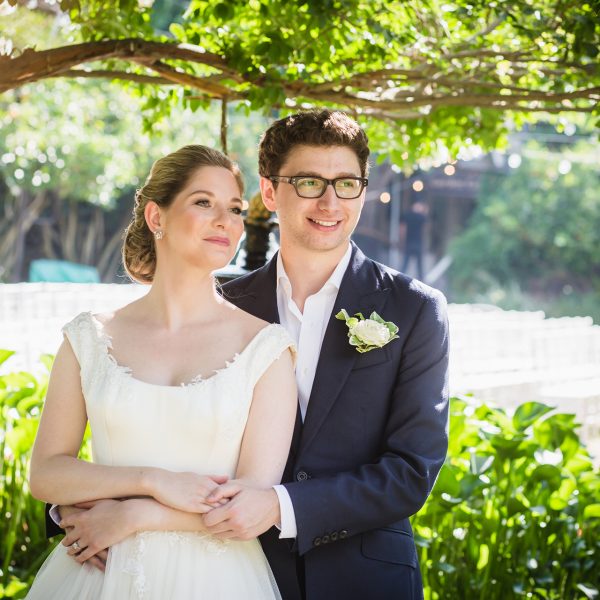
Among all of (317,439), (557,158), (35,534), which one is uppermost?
(557,158)

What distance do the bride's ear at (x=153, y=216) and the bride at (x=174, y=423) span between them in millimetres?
57

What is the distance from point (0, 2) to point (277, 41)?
1080 millimetres

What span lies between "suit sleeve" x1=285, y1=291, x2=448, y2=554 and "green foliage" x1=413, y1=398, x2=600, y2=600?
1.43 m

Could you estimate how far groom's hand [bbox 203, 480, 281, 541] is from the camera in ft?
7.14

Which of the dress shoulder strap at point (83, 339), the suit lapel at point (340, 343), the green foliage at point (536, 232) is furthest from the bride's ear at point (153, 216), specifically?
the green foliage at point (536, 232)

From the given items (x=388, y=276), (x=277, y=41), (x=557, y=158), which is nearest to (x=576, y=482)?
(x=388, y=276)

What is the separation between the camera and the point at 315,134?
2.63m

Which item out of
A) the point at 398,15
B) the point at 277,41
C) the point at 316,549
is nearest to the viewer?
the point at 316,549

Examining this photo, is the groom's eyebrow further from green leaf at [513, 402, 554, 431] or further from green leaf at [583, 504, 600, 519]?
green leaf at [583, 504, 600, 519]

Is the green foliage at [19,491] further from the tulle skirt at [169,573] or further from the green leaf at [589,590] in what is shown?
the green leaf at [589,590]

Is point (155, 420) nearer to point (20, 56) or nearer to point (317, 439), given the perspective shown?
point (317, 439)

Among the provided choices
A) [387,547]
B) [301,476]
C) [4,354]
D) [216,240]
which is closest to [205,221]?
[216,240]

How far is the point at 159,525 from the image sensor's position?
2238 mm

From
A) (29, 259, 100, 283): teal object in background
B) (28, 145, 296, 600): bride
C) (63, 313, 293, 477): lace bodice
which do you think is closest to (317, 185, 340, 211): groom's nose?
(28, 145, 296, 600): bride
